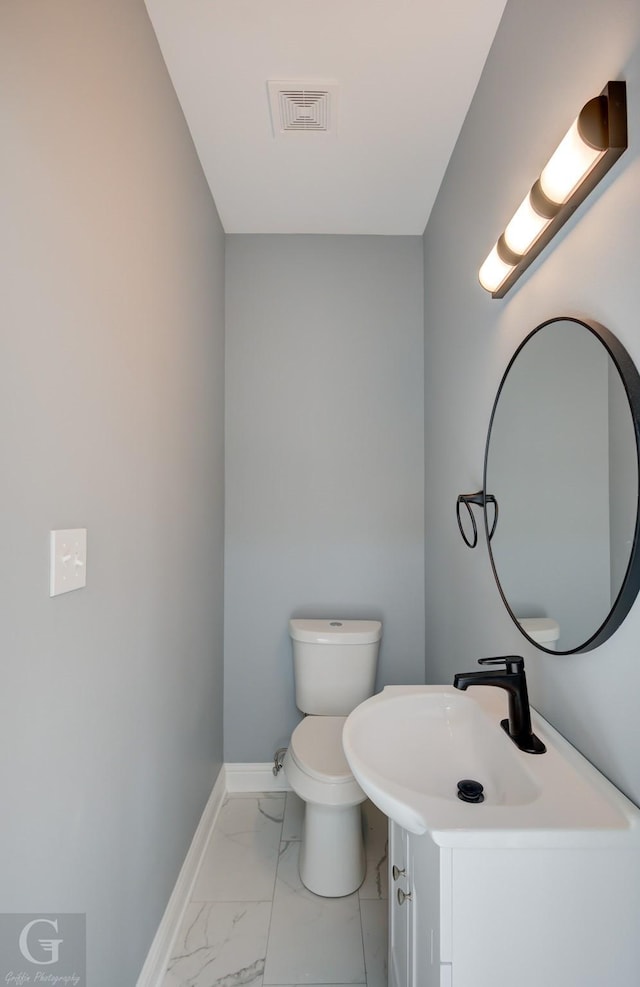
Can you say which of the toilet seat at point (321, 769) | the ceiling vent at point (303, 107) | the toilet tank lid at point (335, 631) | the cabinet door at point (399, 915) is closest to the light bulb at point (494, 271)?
the ceiling vent at point (303, 107)

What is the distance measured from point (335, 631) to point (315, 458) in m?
0.78

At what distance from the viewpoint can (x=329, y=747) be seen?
1.81 m

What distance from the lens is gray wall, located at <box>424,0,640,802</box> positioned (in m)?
0.82

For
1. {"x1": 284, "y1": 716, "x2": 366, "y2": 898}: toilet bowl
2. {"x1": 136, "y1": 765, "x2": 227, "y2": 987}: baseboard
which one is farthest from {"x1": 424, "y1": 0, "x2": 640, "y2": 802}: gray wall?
{"x1": 136, "y1": 765, "x2": 227, "y2": 987}: baseboard

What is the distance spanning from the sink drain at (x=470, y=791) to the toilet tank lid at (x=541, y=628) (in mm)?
319

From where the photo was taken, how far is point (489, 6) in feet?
4.24

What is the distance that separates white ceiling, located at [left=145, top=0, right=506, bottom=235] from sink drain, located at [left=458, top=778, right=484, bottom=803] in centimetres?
184

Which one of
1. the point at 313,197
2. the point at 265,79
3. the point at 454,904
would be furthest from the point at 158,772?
the point at 313,197

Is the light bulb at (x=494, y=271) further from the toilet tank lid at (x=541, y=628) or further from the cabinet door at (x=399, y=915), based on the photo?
the cabinet door at (x=399, y=915)

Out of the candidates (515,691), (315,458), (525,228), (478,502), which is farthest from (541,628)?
(315,458)

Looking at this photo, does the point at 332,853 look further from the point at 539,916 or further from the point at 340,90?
the point at 340,90

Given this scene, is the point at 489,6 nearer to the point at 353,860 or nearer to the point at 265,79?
the point at 265,79

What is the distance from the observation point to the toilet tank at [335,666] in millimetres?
2137

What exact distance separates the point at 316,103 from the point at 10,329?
1.39 meters
